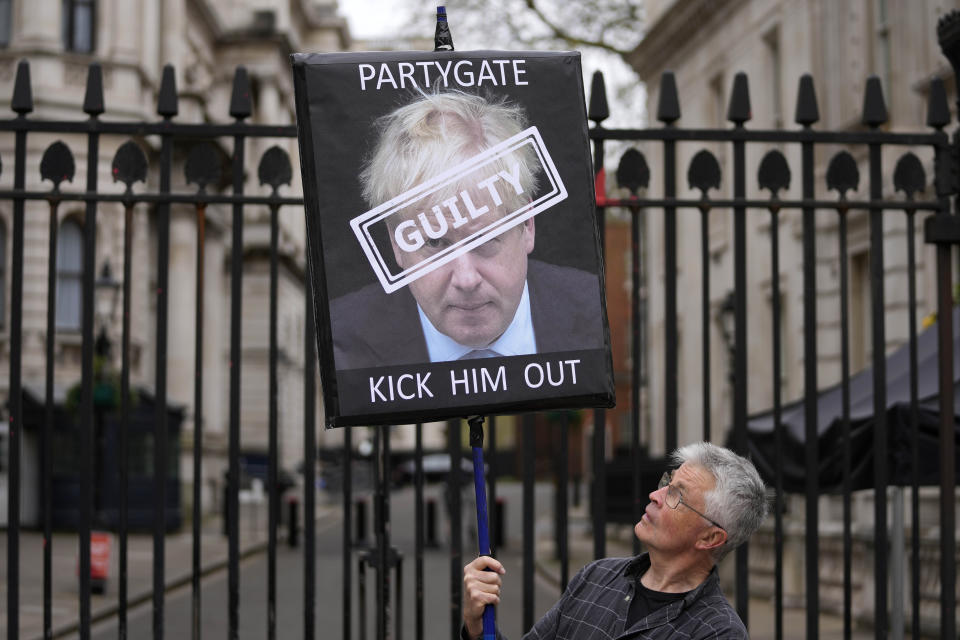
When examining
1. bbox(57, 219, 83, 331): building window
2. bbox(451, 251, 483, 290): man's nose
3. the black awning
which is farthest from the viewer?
bbox(57, 219, 83, 331): building window

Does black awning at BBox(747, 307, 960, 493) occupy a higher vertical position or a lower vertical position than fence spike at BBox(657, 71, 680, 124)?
lower

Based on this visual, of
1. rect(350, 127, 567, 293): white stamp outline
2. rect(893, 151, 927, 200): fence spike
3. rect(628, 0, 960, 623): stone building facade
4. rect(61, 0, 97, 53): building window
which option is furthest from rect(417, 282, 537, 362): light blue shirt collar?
rect(61, 0, 97, 53): building window

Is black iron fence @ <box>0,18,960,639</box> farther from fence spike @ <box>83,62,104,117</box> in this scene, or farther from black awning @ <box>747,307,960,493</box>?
black awning @ <box>747,307,960,493</box>

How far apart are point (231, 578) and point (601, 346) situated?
1946 millimetres

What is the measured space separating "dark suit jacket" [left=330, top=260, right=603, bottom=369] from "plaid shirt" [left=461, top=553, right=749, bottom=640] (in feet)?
2.29

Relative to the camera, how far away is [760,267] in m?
20.5

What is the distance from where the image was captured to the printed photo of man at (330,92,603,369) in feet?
13.2

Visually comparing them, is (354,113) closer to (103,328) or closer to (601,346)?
(601,346)

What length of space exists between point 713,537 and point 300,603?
1351 centimetres

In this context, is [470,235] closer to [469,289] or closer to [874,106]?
[469,289]

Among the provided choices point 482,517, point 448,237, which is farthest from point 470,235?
point 482,517

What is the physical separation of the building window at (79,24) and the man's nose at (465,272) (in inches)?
1141

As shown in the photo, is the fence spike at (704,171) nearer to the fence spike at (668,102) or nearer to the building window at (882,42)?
the fence spike at (668,102)

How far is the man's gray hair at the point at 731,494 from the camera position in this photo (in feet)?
12.5
